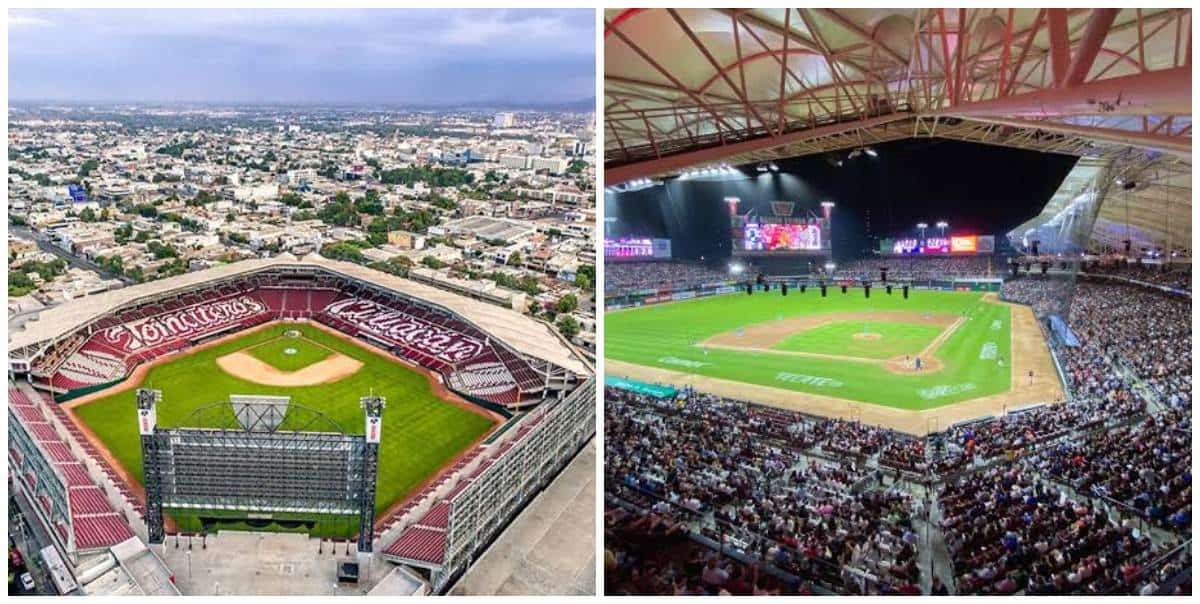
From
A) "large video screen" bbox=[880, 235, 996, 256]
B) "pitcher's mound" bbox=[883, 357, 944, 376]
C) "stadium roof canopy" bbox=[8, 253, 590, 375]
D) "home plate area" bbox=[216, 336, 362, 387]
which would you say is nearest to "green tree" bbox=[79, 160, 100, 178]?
"stadium roof canopy" bbox=[8, 253, 590, 375]

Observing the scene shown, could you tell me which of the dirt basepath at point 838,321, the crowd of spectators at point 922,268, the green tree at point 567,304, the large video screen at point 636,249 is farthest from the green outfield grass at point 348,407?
the crowd of spectators at point 922,268

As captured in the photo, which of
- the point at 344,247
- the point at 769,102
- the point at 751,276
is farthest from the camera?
the point at 751,276

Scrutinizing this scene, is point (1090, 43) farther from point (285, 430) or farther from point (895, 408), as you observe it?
point (285, 430)

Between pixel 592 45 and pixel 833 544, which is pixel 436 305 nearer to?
pixel 592 45

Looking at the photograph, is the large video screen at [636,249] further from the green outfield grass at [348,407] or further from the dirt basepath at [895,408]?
the green outfield grass at [348,407]

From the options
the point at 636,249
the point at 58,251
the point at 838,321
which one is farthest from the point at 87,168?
the point at 838,321

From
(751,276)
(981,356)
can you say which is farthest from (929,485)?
(751,276)
